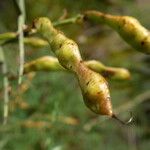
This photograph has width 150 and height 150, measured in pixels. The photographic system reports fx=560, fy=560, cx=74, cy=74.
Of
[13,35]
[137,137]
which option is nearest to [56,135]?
[137,137]

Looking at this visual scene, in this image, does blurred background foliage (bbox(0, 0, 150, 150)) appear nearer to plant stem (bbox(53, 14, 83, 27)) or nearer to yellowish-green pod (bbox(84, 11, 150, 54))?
plant stem (bbox(53, 14, 83, 27))

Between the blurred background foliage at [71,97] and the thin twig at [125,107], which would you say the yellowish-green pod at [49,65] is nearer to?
the blurred background foliage at [71,97]

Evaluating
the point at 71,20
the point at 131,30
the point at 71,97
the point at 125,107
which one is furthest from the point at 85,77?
the point at 125,107

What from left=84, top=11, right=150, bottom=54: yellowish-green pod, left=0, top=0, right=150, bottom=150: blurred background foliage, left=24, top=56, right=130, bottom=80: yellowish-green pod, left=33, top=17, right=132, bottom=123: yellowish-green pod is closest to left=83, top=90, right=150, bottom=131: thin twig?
left=0, top=0, right=150, bottom=150: blurred background foliage

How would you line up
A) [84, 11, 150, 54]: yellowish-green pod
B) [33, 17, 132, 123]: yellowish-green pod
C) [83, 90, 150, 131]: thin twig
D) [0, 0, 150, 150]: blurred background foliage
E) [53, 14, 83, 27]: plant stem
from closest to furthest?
1. [33, 17, 132, 123]: yellowish-green pod
2. [84, 11, 150, 54]: yellowish-green pod
3. [53, 14, 83, 27]: plant stem
4. [0, 0, 150, 150]: blurred background foliage
5. [83, 90, 150, 131]: thin twig

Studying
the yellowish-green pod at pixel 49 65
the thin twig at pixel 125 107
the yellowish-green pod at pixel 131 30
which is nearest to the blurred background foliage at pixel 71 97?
the thin twig at pixel 125 107

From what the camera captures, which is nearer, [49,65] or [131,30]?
[131,30]

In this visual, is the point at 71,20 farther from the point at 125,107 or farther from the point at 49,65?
the point at 125,107
